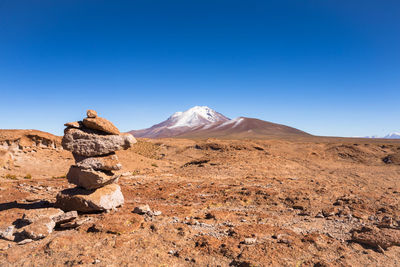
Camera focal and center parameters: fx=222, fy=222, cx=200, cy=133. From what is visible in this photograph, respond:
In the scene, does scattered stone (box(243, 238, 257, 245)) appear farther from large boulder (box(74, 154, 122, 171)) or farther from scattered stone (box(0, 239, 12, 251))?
scattered stone (box(0, 239, 12, 251))

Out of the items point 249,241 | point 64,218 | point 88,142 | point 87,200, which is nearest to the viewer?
point 249,241

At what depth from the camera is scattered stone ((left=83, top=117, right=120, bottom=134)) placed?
933 cm

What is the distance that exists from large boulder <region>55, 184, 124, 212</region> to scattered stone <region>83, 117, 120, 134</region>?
2.57 meters

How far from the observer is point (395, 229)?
7.44m

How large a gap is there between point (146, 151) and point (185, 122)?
16057 centimetres

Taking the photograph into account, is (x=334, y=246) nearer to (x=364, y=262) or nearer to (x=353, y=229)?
(x=364, y=262)

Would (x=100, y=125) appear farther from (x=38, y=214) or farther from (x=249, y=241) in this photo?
(x=249, y=241)

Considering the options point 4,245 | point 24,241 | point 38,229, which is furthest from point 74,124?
point 4,245

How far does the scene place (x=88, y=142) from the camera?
Result: 9430mm

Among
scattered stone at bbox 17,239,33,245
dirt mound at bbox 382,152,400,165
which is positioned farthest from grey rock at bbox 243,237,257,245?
dirt mound at bbox 382,152,400,165

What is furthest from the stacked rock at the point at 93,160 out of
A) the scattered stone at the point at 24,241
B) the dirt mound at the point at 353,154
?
the dirt mound at the point at 353,154

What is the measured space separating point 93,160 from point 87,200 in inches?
64.2

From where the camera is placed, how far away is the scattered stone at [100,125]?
9.33 m

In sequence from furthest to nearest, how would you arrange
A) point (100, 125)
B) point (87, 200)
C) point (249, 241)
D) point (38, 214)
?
point (100, 125)
point (87, 200)
point (38, 214)
point (249, 241)
